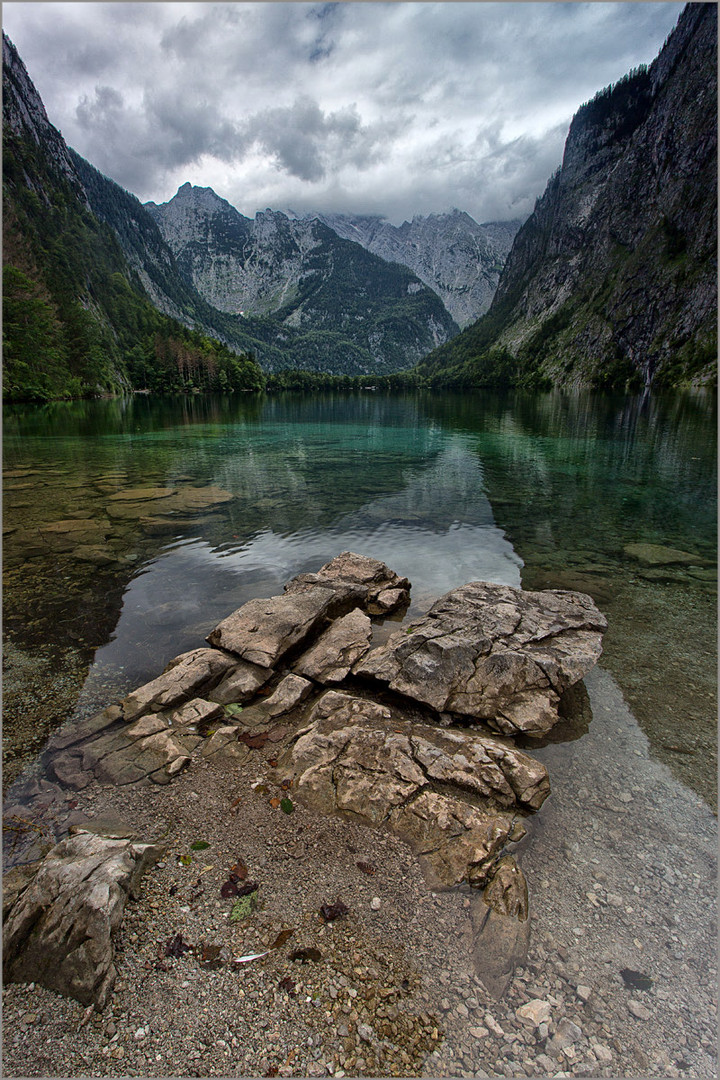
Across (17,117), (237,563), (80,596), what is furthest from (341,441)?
(17,117)

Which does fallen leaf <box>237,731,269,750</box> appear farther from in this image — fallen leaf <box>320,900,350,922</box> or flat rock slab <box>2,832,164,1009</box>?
fallen leaf <box>320,900,350,922</box>

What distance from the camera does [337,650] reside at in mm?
9977

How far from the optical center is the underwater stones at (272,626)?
392 inches

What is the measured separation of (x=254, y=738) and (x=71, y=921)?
344 centimetres

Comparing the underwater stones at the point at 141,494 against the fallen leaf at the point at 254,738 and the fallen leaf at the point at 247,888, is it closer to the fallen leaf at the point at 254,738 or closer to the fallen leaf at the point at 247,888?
the fallen leaf at the point at 254,738

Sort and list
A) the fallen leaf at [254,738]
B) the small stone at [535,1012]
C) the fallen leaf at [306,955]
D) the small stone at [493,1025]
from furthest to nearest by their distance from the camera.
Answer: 1. the fallen leaf at [254,738]
2. the fallen leaf at [306,955]
3. the small stone at [535,1012]
4. the small stone at [493,1025]

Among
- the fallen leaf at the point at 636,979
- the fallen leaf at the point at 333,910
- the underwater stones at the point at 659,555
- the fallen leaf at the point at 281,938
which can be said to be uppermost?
the underwater stones at the point at 659,555

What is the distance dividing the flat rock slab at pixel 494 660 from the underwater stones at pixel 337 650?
15.8 inches

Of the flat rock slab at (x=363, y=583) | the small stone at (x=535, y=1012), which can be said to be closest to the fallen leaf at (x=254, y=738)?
the small stone at (x=535, y=1012)

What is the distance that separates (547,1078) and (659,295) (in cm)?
19668

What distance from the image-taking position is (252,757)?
296 inches

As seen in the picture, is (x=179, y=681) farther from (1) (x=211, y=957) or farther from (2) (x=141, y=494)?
(2) (x=141, y=494)

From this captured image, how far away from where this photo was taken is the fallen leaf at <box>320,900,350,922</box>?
518cm

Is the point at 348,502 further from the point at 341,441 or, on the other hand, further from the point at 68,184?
the point at 68,184
